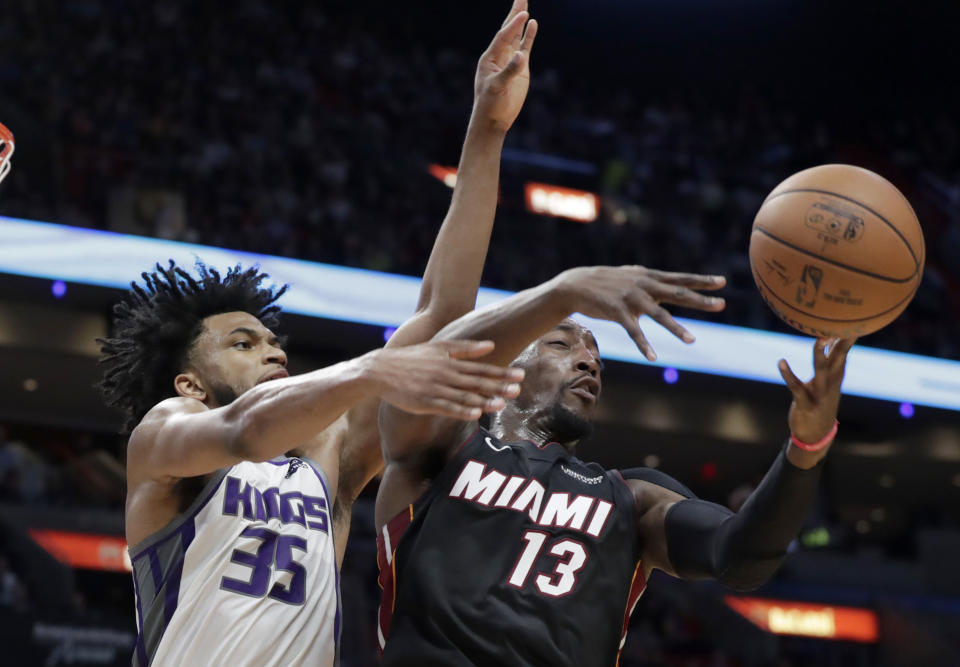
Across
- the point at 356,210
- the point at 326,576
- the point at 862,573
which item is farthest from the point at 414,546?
the point at 862,573

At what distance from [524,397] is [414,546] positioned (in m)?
0.76

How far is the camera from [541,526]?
11.1ft

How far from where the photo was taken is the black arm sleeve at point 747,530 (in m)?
3.06

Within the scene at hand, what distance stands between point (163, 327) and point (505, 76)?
5.24ft

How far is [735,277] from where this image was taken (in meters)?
14.2

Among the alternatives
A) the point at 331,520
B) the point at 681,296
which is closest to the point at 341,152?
the point at 331,520

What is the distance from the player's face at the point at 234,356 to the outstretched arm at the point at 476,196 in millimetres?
824

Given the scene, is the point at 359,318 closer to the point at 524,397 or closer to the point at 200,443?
the point at 524,397

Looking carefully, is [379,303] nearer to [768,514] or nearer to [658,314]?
[768,514]

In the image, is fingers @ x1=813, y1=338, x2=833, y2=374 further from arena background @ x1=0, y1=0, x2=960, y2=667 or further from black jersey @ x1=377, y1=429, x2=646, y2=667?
arena background @ x1=0, y1=0, x2=960, y2=667

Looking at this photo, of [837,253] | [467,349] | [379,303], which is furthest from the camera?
[379,303]

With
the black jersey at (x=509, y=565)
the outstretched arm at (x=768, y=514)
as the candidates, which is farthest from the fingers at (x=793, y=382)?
the black jersey at (x=509, y=565)

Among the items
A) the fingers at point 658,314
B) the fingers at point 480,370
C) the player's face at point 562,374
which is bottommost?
the player's face at point 562,374

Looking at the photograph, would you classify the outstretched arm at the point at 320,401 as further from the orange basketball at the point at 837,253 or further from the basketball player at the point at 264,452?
the orange basketball at the point at 837,253
